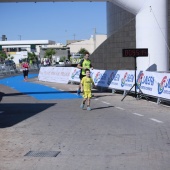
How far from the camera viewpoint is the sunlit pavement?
7137mm

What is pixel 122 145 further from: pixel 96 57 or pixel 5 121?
pixel 96 57

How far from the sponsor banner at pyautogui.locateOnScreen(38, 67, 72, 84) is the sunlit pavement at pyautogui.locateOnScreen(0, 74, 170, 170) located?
1485cm

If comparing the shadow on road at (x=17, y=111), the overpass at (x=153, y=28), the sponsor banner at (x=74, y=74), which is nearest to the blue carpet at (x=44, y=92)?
the sponsor banner at (x=74, y=74)

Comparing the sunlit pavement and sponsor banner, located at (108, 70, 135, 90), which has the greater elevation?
sponsor banner, located at (108, 70, 135, 90)

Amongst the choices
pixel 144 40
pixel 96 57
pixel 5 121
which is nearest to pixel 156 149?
pixel 5 121

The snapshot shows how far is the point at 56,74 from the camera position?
33125 mm

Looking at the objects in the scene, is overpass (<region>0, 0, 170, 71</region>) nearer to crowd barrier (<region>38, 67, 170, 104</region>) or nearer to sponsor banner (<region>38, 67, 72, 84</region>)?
crowd barrier (<region>38, 67, 170, 104</region>)

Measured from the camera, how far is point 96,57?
38.8 meters

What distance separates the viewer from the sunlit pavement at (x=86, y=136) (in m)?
7.14

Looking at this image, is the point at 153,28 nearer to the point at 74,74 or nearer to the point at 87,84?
the point at 87,84

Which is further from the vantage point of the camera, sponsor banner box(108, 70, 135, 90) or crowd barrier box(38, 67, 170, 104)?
sponsor banner box(108, 70, 135, 90)

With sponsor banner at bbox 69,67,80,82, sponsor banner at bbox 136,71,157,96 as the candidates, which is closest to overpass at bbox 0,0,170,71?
sponsor banner at bbox 136,71,157,96

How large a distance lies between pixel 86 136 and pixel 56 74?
23.8 meters

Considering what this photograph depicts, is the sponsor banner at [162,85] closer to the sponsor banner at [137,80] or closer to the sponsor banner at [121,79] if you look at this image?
the sponsor banner at [137,80]
